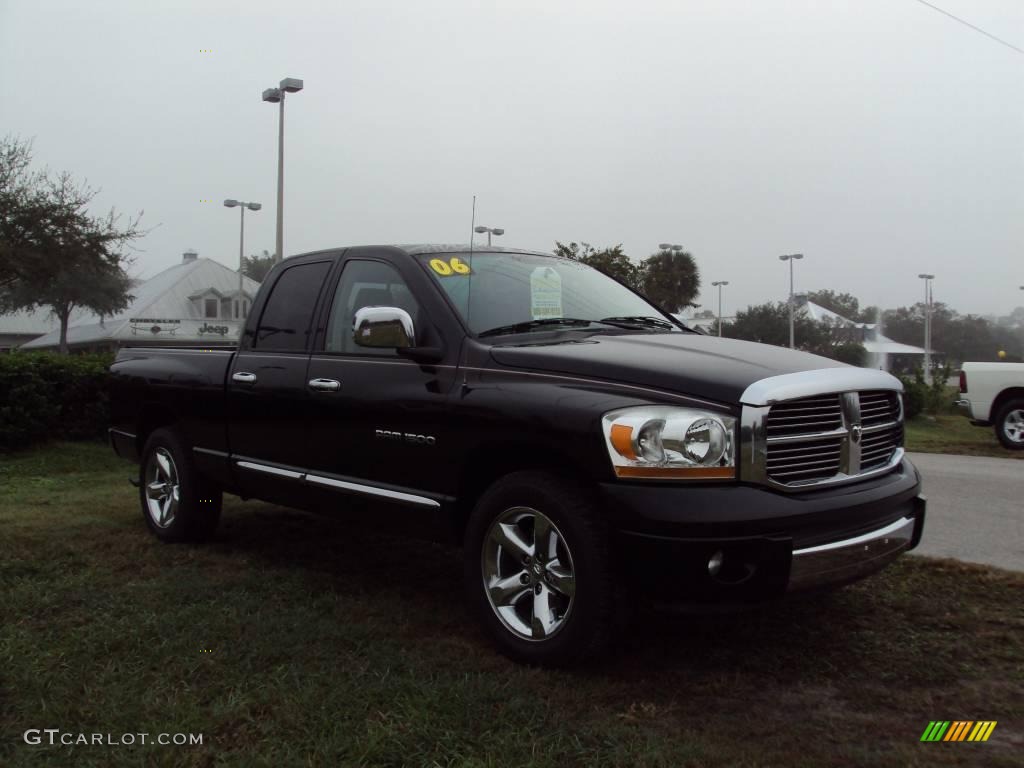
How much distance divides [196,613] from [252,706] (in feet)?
3.85

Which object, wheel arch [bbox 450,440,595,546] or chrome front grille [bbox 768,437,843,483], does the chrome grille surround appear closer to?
chrome front grille [bbox 768,437,843,483]

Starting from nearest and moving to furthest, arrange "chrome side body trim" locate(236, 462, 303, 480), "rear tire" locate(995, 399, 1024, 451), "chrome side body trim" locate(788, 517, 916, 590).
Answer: "chrome side body trim" locate(788, 517, 916, 590) → "chrome side body trim" locate(236, 462, 303, 480) → "rear tire" locate(995, 399, 1024, 451)

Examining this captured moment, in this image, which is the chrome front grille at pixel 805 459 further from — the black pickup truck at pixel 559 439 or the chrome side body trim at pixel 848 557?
the chrome side body trim at pixel 848 557

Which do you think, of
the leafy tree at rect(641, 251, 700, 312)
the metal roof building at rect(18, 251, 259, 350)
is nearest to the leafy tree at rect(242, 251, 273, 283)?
the metal roof building at rect(18, 251, 259, 350)

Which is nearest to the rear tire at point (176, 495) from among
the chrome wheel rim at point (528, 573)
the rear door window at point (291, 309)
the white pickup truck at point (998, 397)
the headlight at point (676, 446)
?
the rear door window at point (291, 309)

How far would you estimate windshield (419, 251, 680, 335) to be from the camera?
4.34 meters

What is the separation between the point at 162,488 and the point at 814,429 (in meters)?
4.33

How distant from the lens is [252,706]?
325 cm

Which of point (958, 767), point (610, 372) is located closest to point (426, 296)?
point (610, 372)

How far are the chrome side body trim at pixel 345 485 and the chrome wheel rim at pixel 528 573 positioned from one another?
45 centimetres

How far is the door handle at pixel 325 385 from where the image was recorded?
4578 mm

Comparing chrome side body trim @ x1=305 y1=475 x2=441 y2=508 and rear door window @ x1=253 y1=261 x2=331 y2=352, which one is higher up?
rear door window @ x1=253 y1=261 x2=331 y2=352

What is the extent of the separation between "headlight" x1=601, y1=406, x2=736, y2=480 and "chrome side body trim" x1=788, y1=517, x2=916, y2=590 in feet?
1.33

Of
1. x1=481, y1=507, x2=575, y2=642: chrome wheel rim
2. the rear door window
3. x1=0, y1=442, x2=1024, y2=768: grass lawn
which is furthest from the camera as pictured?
the rear door window
